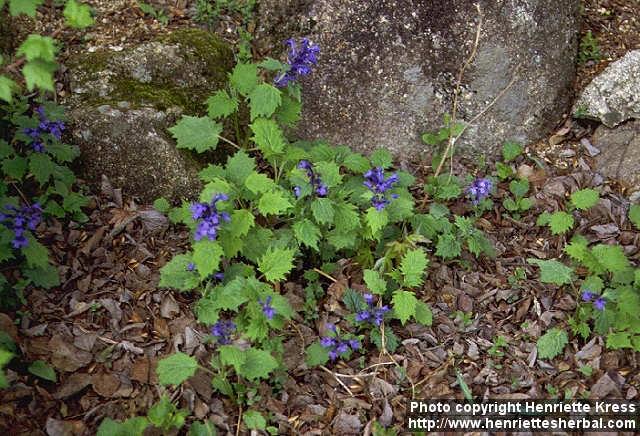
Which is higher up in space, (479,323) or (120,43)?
(120,43)

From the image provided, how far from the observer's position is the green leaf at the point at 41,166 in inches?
137

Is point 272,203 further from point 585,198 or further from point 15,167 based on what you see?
point 585,198

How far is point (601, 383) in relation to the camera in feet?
10.4

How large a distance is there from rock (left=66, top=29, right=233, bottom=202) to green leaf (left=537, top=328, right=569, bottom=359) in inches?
90.1

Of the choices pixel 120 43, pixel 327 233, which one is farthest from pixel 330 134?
pixel 120 43

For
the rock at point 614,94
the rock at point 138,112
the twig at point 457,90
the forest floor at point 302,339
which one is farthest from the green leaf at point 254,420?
the rock at point 614,94

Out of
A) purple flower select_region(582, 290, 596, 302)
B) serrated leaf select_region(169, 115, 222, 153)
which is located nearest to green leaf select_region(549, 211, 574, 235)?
purple flower select_region(582, 290, 596, 302)

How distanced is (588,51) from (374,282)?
2.81 meters

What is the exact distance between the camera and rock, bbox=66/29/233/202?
3875 mm

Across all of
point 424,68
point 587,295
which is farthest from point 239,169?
point 587,295

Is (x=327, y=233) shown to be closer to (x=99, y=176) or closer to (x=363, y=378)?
(x=363, y=378)

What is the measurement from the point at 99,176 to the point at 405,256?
204 centimetres

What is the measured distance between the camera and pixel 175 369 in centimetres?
278

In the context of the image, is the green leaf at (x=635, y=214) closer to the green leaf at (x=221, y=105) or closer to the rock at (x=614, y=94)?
the rock at (x=614, y=94)
